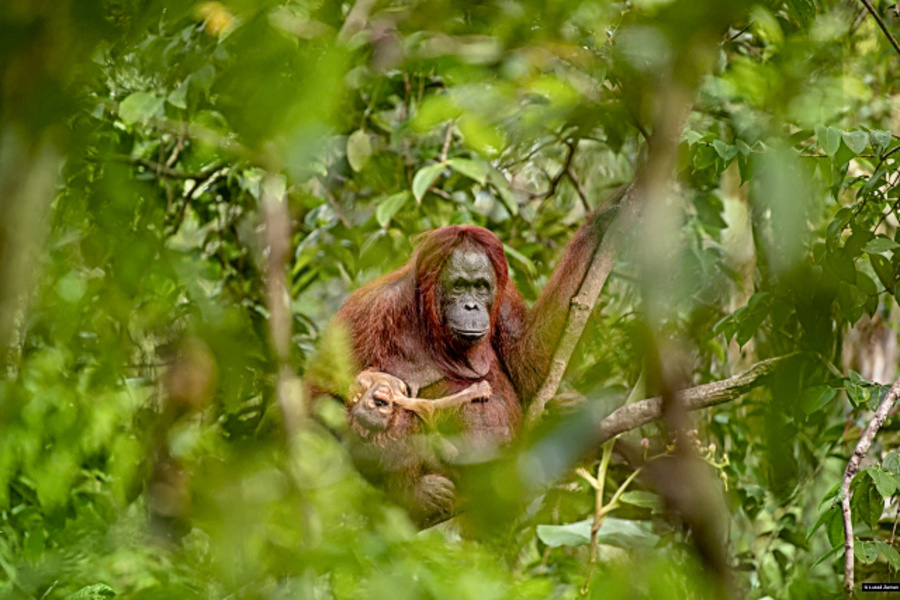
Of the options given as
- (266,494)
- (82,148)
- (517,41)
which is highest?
(517,41)

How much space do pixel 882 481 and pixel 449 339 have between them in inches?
104

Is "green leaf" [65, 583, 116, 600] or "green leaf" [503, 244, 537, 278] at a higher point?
"green leaf" [503, 244, 537, 278]

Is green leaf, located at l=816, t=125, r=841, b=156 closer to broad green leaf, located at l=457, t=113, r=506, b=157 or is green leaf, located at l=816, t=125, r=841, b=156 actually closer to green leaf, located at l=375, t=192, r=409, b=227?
broad green leaf, located at l=457, t=113, r=506, b=157

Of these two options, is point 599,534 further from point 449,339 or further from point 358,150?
point 358,150

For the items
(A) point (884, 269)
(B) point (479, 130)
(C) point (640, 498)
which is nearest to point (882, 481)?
(A) point (884, 269)

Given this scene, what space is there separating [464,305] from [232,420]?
122 inches

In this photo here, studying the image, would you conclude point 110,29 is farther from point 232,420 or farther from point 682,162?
point 682,162

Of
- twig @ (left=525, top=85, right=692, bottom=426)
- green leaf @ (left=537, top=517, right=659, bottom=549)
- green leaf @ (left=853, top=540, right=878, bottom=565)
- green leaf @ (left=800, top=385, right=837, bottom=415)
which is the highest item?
twig @ (left=525, top=85, right=692, bottom=426)

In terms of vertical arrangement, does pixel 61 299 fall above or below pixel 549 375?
above

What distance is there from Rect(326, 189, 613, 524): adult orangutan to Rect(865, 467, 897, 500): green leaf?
190cm

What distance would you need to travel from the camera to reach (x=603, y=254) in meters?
3.25

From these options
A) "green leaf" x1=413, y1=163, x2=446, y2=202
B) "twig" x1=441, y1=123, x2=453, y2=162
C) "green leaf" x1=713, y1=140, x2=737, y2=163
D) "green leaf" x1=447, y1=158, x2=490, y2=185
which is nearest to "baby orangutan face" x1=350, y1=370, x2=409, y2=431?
"green leaf" x1=413, y1=163, x2=446, y2=202

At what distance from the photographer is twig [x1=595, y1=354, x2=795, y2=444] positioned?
3.03 metres

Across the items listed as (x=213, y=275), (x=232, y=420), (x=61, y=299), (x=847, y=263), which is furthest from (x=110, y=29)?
(x=213, y=275)
